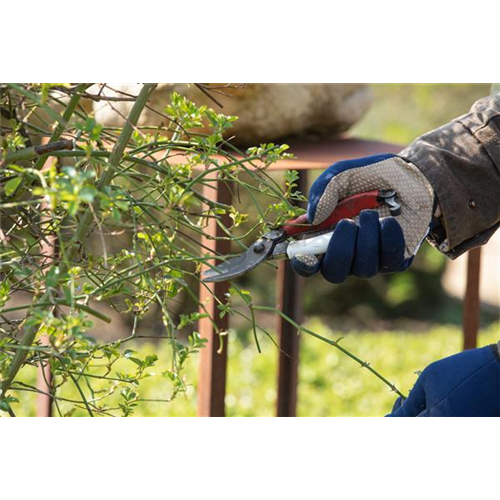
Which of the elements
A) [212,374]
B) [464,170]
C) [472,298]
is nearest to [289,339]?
[212,374]

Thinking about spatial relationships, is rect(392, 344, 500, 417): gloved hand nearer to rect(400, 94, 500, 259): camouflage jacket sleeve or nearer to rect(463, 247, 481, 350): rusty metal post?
rect(400, 94, 500, 259): camouflage jacket sleeve

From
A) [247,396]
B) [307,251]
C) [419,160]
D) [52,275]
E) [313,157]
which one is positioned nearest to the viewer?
[52,275]

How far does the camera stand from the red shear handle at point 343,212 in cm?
158

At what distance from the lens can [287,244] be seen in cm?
156

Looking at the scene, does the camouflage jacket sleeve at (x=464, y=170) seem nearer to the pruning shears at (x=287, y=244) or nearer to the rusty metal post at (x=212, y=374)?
the pruning shears at (x=287, y=244)

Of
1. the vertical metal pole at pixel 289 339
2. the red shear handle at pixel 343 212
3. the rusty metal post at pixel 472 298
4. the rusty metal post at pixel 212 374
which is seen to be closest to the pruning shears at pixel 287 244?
the red shear handle at pixel 343 212

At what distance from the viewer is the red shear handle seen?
1.58m

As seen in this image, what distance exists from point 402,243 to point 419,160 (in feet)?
0.76

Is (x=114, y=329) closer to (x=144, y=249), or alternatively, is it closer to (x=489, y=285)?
(x=489, y=285)

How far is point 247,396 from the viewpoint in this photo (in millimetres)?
4785

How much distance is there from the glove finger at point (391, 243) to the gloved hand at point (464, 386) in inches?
7.4

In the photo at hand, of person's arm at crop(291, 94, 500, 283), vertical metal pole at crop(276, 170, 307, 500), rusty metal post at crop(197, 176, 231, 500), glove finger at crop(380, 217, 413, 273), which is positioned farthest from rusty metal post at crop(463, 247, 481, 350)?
glove finger at crop(380, 217, 413, 273)

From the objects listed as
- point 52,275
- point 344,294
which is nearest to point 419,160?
point 52,275

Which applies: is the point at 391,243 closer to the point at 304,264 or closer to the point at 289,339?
the point at 304,264
